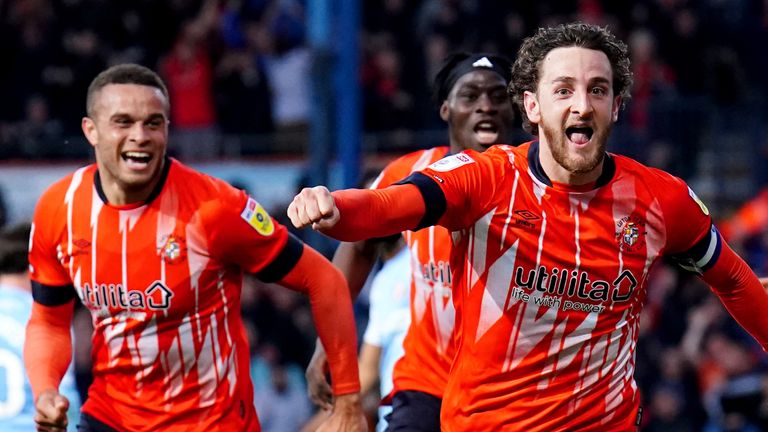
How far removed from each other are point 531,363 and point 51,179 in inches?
318

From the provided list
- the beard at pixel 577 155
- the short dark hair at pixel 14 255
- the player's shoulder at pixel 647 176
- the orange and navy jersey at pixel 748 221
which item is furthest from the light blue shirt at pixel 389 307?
the orange and navy jersey at pixel 748 221

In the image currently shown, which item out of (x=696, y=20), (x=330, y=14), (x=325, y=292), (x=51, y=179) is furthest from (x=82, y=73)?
(x=325, y=292)

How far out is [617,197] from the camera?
4383mm

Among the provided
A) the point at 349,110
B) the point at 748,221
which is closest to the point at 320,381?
the point at 349,110

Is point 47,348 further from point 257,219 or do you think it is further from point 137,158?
point 257,219

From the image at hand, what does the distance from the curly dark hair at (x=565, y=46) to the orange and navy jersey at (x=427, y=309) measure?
1050 mm

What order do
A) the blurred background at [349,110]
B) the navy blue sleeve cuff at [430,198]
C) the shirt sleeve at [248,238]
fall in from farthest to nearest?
the blurred background at [349,110], the shirt sleeve at [248,238], the navy blue sleeve cuff at [430,198]

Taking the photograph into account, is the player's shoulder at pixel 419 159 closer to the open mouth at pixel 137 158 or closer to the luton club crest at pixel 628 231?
the open mouth at pixel 137 158

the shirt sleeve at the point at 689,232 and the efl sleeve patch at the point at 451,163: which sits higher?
the efl sleeve patch at the point at 451,163

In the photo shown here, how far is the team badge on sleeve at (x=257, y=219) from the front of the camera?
5.04 meters

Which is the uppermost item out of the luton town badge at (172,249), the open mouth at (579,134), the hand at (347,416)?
the open mouth at (579,134)

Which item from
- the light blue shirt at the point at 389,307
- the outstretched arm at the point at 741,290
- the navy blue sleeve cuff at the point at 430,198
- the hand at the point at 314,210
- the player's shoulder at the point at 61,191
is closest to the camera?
the hand at the point at 314,210

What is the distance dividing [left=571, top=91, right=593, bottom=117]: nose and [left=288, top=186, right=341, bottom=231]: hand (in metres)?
0.95

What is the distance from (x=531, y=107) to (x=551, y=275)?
57 cm
